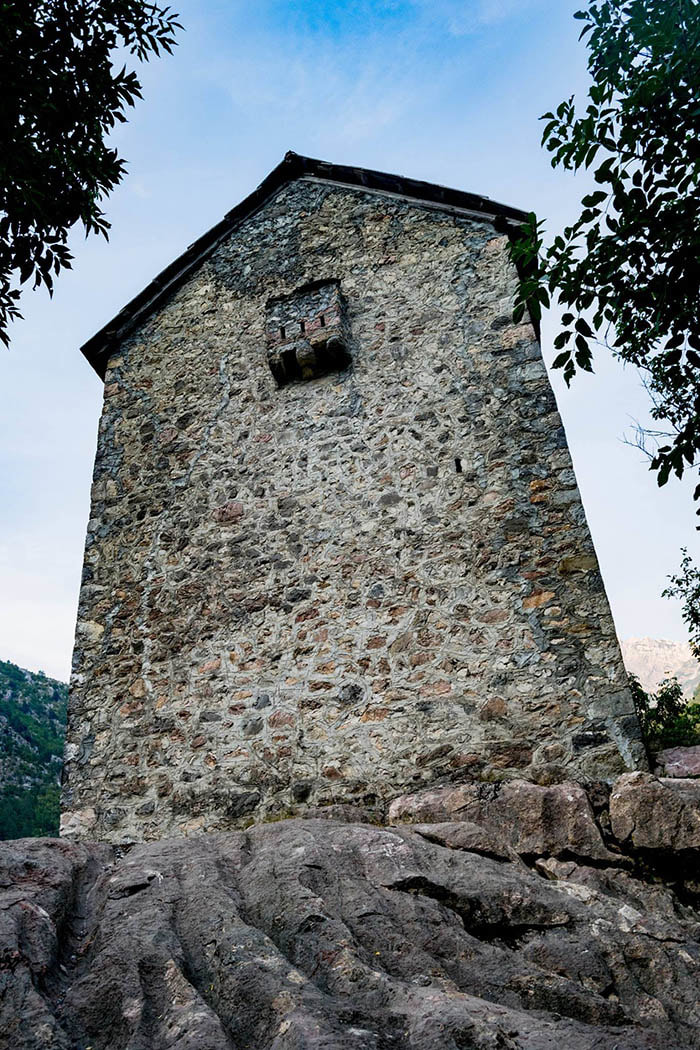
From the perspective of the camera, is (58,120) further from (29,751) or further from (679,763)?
(29,751)

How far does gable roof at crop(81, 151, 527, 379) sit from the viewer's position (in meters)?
7.95

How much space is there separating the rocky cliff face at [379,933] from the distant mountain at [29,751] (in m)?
10.6

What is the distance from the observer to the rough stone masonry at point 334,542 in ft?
18.4

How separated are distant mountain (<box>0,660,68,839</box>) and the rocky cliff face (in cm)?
1059

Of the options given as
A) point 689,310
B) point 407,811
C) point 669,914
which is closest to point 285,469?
point 407,811

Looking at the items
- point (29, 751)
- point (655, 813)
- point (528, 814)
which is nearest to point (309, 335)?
point (528, 814)

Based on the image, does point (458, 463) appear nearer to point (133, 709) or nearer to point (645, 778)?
point (645, 778)

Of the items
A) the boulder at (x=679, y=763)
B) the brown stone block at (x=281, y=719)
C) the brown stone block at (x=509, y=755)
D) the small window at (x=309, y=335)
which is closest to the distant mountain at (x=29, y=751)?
the brown stone block at (x=281, y=719)

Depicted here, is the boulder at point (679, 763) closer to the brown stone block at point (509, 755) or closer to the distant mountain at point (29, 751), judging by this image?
the brown stone block at point (509, 755)

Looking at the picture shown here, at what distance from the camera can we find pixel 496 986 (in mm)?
2953

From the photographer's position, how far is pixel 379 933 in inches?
125

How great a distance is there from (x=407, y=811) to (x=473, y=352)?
12.3 ft

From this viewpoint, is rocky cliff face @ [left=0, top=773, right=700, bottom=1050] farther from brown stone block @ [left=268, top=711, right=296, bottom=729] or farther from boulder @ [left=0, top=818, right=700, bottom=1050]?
brown stone block @ [left=268, top=711, right=296, bottom=729]

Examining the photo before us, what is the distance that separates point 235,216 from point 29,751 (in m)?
16.9
